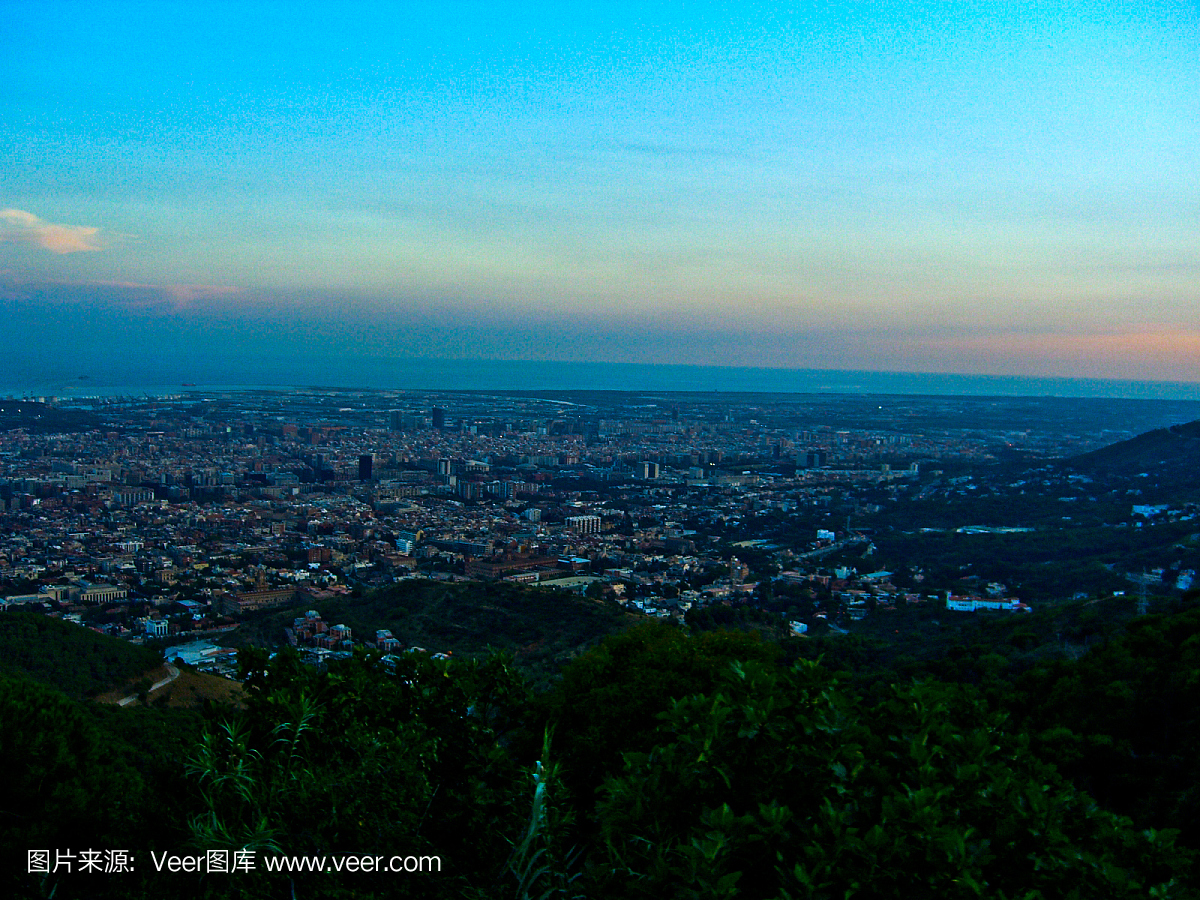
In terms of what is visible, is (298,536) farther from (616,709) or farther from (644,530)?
(616,709)

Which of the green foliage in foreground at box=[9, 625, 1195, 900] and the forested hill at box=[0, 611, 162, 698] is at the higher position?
the green foliage in foreground at box=[9, 625, 1195, 900]

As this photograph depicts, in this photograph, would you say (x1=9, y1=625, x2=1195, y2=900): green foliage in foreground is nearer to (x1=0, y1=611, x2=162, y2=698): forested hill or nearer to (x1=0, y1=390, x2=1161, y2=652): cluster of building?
(x1=0, y1=611, x2=162, y2=698): forested hill

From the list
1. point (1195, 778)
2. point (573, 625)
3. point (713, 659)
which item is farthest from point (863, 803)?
point (573, 625)

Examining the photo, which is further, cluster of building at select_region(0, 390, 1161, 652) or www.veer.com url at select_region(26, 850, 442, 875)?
cluster of building at select_region(0, 390, 1161, 652)

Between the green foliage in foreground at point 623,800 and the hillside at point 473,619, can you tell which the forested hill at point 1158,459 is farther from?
the green foliage in foreground at point 623,800

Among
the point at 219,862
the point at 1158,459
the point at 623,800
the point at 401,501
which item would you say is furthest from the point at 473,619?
the point at 1158,459

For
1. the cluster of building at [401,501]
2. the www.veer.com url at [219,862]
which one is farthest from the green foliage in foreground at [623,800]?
the cluster of building at [401,501]

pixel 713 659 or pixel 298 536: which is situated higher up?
pixel 713 659

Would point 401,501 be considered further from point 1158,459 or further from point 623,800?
point 1158,459

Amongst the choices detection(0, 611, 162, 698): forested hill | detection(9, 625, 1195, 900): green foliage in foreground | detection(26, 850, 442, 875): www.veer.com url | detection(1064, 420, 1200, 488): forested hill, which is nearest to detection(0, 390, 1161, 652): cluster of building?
detection(0, 611, 162, 698): forested hill
